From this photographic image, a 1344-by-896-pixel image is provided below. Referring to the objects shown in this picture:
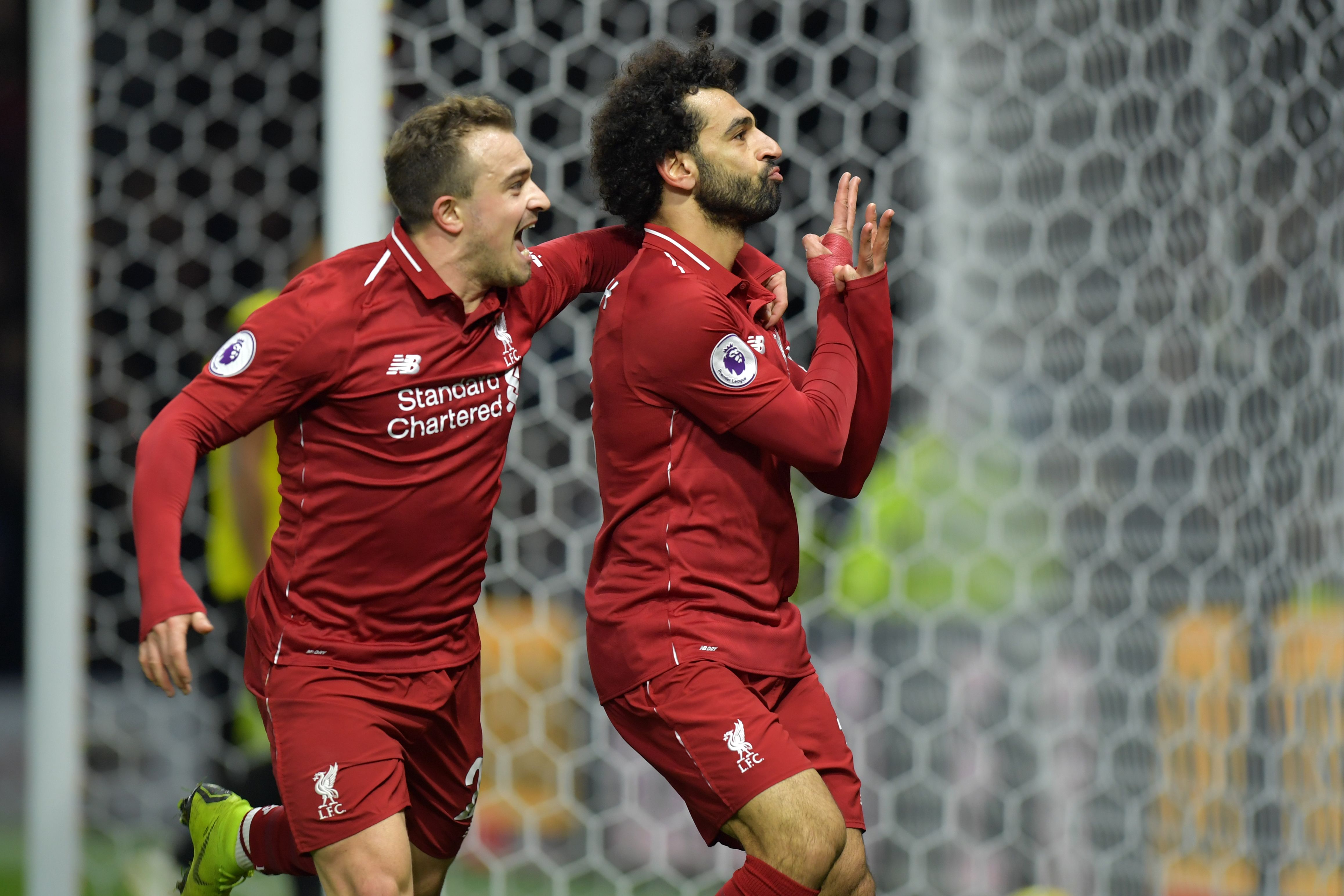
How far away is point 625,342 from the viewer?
2.09 m

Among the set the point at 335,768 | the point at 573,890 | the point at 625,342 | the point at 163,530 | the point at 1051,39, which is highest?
the point at 1051,39

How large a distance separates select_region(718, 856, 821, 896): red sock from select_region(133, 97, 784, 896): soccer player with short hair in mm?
485

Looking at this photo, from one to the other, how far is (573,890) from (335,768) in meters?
2.28

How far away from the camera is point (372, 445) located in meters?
2.06

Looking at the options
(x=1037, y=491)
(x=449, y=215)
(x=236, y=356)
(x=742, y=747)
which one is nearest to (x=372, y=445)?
(x=236, y=356)

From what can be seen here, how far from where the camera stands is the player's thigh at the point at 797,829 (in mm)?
1938

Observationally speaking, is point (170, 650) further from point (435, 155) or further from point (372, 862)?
point (435, 155)

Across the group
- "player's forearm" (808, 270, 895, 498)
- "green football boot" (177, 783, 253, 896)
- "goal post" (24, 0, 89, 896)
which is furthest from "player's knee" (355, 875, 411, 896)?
"goal post" (24, 0, 89, 896)

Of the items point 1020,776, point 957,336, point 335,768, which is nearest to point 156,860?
point 335,768

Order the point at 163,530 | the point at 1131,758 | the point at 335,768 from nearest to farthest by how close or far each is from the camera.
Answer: the point at 163,530 < the point at 335,768 < the point at 1131,758

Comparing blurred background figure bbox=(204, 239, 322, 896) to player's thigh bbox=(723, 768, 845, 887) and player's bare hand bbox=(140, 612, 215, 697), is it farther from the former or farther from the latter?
player's thigh bbox=(723, 768, 845, 887)

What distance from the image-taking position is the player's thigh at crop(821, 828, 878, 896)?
2.02m

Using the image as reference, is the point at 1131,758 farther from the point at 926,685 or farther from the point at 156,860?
the point at 156,860

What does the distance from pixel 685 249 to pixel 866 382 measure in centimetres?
36
